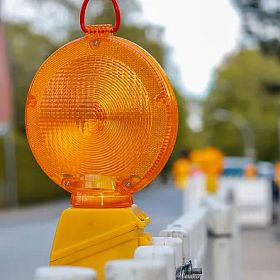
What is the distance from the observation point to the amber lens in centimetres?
300

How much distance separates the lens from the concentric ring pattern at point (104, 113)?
3000 millimetres

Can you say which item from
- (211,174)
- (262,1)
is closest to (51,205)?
(262,1)

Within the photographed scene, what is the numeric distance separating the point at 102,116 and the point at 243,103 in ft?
297

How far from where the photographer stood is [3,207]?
42125 millimetres

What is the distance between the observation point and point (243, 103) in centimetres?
9294

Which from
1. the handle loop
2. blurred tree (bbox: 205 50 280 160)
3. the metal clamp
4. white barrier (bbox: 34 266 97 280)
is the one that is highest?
blurred tree (bbox: 205 50 280 160)

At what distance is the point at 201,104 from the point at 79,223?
95.7m

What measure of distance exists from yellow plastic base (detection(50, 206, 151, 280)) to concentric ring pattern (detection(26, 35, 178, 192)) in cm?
18

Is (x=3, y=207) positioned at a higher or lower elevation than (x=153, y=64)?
lower

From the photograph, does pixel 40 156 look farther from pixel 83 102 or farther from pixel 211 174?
pixel 211 174

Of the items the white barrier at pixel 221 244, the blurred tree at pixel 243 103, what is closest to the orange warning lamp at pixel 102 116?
the white barrier at pixel 221 244

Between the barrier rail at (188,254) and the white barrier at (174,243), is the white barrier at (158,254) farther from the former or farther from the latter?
the white barrier at (174,243)

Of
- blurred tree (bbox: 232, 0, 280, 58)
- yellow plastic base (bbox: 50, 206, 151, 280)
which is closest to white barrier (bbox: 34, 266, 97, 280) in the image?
yellow plastic base (bbox: 50, 206, 151, 280)

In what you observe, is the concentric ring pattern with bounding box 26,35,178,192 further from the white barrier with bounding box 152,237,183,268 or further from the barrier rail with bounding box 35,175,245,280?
the barrier rail with bounding box 35,175,245,280
